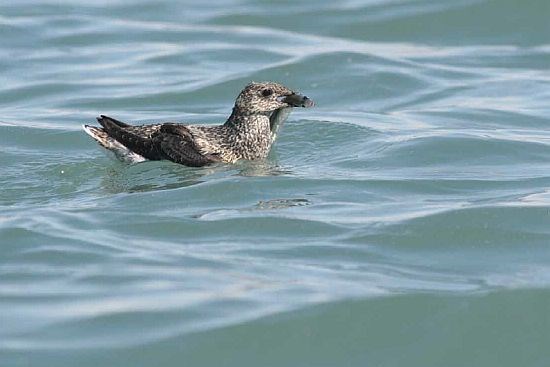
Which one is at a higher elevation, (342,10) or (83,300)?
(342,10)

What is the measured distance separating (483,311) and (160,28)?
13.8 m

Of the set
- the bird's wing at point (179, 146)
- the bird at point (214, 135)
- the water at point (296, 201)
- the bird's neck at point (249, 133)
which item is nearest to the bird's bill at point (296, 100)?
the bird at point (214, 135)

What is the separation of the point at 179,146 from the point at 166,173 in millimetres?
284

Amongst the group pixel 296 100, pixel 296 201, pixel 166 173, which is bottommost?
pixel 296 201

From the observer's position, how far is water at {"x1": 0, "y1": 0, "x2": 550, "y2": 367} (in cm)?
971

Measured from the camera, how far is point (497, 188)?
1359 cm

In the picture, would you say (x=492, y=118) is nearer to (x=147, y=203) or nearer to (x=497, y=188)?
(x=497, y=188)

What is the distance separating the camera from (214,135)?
583 inches

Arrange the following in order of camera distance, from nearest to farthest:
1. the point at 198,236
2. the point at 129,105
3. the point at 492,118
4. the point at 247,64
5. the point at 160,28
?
the point at 198,236, the point at 492,118, the point at 129,105, the point at 247,64, the point at 160,28

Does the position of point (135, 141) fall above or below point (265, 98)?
below

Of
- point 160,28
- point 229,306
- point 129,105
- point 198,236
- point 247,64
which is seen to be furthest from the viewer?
point 160,28

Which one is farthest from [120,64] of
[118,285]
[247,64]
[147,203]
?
[118,285]

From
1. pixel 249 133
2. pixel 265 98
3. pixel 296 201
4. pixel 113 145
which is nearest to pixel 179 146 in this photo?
pixel 113 145

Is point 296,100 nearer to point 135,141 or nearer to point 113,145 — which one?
point 135,141
